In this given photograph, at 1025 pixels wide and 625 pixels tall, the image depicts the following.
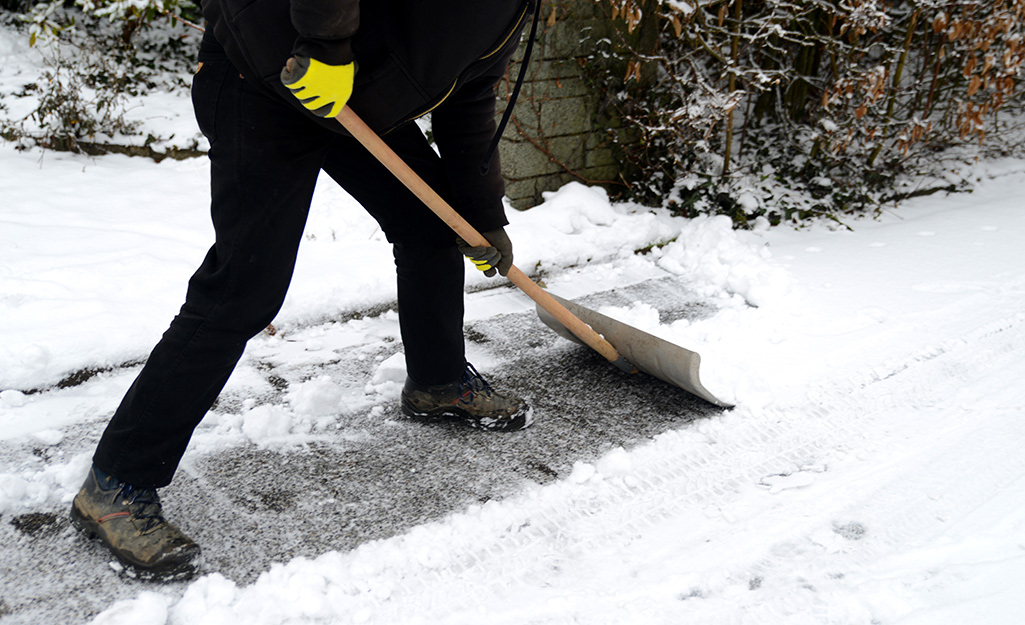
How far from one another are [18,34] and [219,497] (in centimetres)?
452

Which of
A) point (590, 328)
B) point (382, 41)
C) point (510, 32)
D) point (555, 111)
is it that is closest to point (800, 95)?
point (555, 111)

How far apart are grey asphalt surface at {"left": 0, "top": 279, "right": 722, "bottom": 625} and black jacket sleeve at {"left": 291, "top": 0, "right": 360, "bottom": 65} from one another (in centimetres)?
108

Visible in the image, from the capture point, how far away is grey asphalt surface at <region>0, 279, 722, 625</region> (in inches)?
65.0

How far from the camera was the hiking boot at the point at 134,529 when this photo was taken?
1637 millimetres

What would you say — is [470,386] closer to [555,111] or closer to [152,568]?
[152,568]

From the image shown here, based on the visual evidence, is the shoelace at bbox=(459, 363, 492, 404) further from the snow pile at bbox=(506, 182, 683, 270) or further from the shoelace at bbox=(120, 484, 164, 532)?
the snow pile at bbox=(506, 182, 683, 270)

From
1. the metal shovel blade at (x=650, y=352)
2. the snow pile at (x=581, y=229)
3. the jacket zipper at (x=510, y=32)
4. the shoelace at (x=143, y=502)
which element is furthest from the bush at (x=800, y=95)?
the shoelace at (x=143, y=502)

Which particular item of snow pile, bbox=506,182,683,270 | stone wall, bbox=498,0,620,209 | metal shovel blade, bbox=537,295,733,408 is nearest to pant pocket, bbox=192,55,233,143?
metal shovel blade, bbox=537,295,733,408

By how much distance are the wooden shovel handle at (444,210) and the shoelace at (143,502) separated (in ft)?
3.07

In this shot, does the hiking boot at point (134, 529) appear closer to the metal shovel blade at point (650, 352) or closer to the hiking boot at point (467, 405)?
the hiking boot at point (467, 405)

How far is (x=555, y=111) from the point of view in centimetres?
405

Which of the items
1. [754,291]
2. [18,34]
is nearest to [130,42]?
[18,34]

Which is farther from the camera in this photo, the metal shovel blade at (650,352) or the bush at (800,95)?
the bush at (800,95)

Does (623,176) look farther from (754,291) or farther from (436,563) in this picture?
(436,563)
